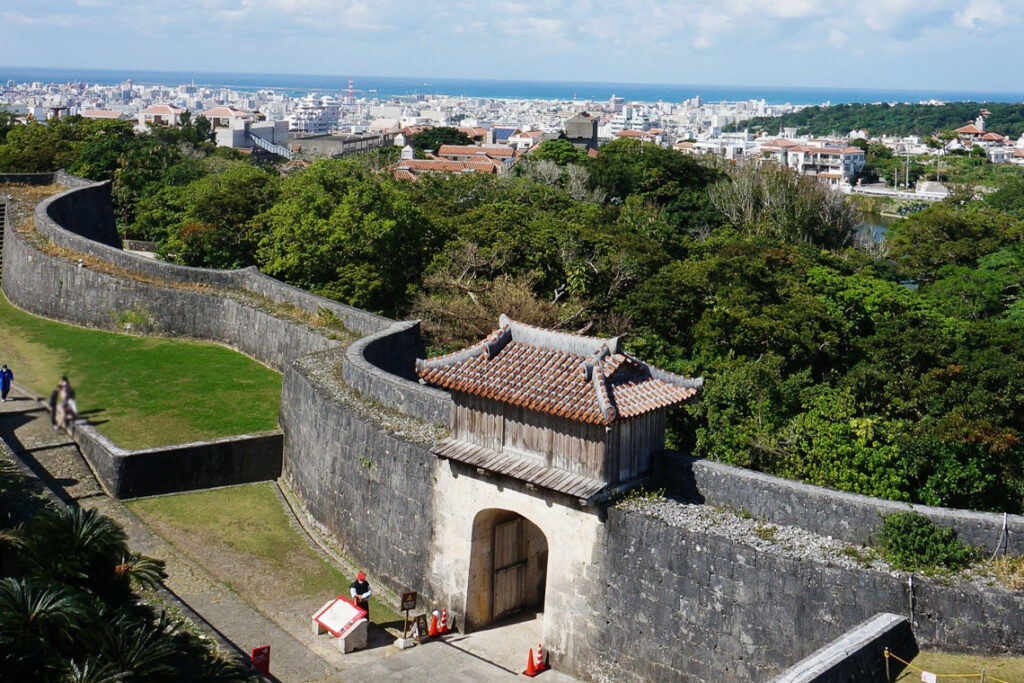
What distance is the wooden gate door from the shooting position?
51.9ft

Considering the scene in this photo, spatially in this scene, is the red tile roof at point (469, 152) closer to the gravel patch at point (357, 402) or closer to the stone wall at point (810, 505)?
the gravel patch at point (357, 402)

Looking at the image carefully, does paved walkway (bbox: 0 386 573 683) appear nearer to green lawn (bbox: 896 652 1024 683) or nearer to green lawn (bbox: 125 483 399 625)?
green lawn (bbox: 125 483 399 625)

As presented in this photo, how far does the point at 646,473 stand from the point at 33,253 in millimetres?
20401

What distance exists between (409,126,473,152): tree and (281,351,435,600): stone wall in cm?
7750

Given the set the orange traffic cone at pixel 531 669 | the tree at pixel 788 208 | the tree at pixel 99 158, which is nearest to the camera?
the orange traffic cone at pixel 531 669

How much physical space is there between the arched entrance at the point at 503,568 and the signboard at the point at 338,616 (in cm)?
168

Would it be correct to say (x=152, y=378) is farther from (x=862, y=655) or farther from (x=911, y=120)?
(x=911, y=120)

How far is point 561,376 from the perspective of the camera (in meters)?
14.1

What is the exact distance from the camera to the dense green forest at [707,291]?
64.6ft

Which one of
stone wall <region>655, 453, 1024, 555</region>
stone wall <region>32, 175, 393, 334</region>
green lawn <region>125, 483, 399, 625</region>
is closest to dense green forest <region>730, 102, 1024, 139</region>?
stone wall <region>32, 175, 393, 334</region>

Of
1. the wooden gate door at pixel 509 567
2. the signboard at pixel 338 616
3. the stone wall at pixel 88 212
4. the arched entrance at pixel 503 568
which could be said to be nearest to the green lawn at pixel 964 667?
the arched entrance at pixel 503 568

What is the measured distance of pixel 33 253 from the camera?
92.6ft

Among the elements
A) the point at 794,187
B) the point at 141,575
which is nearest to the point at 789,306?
the point at 141,575

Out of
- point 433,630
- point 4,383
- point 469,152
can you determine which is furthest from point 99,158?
point 469,152
